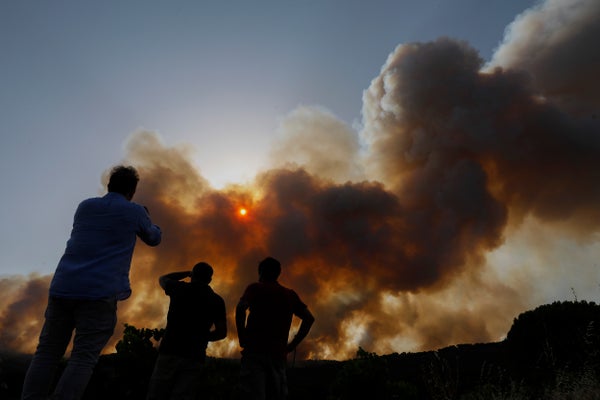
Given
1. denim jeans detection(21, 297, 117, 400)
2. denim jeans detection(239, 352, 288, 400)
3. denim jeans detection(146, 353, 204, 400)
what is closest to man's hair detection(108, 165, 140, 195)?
denim jeans detection(21, 297, 117, 400)

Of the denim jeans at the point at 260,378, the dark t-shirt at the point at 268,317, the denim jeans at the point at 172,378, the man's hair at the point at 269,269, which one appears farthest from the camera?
the man's hair at the point at 269,269

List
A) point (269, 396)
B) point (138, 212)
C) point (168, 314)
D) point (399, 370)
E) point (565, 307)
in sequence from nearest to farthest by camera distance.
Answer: point (138, 212) → point (269, 396) → point (168, 314) → point (565, 307) → point (399, 370)

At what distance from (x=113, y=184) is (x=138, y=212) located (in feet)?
1.31

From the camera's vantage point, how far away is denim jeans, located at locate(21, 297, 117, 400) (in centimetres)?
310

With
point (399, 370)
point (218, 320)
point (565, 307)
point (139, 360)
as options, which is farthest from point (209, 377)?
point (399, 370)

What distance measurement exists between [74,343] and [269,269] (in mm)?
2079

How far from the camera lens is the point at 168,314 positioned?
4711 mm

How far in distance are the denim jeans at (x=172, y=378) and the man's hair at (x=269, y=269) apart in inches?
45.0

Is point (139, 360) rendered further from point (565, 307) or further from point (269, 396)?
point (565, 307)

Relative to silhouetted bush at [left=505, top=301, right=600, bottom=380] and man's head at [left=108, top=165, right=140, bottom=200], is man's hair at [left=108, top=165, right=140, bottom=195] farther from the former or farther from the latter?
silhouetted bush at [left=505, top=301, right=600, bottom=380]

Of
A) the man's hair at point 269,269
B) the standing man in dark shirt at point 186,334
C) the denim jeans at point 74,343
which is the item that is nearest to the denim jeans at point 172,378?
the standing man in dark shirt at point 186,334

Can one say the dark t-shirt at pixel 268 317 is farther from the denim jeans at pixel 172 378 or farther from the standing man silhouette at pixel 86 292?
the standing man silhouette at pixel 86 292

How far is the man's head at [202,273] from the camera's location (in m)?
4.93

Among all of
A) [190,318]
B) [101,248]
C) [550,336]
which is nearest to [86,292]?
[101,248]
